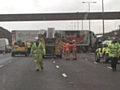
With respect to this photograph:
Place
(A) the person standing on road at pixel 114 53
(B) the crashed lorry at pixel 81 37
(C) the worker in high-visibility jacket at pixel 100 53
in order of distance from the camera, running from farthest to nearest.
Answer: (B) the crashed lorry at pixel 81 37
(C) the worker in high-visibility jacket at pixel 100 53
(A) the person standing on road at pixel 114 53

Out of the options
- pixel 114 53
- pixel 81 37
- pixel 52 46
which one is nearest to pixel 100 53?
pixel 114 53

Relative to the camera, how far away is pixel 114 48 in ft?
71.3

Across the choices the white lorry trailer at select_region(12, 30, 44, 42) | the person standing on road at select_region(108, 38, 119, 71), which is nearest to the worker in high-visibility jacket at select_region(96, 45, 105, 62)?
the person standing on road at select_region(108, 38, 119, 71)

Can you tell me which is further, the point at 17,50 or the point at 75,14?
the point at 75,14

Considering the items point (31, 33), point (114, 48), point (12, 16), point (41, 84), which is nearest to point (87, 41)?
point (31, 33)

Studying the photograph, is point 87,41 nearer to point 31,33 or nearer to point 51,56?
point 31,33

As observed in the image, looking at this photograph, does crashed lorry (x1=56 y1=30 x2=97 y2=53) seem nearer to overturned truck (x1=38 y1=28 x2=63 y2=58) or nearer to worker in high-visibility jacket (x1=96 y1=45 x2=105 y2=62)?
overturned truck (x1=38 y1=28 x2=63 y2=58)

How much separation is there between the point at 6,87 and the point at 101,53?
17105 millimetres

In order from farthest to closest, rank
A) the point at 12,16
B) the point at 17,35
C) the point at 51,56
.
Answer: the point at 12,16 < the point at 17,35 < the point at 51,56

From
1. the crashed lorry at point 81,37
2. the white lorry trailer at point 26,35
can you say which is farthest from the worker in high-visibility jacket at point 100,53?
the white lorry trailer at point 26,35

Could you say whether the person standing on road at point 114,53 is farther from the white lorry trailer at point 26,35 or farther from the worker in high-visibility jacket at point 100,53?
the white lorry trailer at point 26,35

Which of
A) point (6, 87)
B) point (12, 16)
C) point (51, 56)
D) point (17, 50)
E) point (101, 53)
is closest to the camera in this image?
point (6, 87)

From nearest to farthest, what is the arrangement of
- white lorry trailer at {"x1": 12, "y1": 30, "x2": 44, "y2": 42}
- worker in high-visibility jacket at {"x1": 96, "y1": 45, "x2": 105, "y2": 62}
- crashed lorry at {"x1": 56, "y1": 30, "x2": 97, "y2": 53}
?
worker in high-visibility jacket at {"x1": 96, "y1": 45, "x2": 105, "y2": 62} < crashed lorry at {"x1": 56, "y1": 30, "x2": 97, "y2": 53} < white lorry trailer at {"x1": 12, "y1": 30, "x2": 44, "y2": 42}

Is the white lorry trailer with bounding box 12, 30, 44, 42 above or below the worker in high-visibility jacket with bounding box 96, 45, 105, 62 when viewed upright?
above
